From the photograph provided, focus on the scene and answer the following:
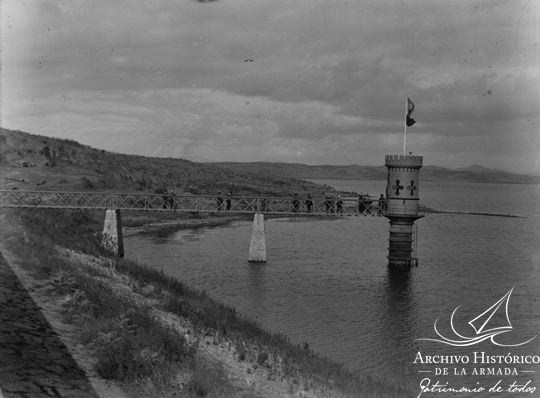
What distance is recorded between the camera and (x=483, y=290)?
3506cm

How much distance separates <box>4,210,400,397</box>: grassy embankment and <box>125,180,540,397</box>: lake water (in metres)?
3.65

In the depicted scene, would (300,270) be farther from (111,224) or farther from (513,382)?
(513,382)

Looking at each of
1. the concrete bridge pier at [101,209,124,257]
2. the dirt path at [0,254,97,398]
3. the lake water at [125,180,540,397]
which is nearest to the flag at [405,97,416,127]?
the lake water at [125,180,540,397]

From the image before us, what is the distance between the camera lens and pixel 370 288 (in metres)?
35.8

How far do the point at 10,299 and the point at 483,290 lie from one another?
30066mm

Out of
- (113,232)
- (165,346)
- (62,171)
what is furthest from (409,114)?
(62,171)

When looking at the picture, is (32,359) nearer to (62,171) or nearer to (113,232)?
(113,232)

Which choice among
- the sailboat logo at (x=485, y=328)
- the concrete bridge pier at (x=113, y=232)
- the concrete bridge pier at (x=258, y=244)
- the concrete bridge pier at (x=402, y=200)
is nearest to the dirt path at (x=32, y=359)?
the sailboat logo at (x=485, y=328)

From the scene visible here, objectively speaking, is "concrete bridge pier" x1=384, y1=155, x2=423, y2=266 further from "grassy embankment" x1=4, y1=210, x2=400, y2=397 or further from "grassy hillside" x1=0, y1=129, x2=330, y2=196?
"grassy hillside" x1=0, y1=129, x2=330, y2=196

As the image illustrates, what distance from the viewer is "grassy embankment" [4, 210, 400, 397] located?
33.9 feet

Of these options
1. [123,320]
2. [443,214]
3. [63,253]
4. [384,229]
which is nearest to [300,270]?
[63,253]

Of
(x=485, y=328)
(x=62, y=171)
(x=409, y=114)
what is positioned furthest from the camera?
(x=62, y=171)

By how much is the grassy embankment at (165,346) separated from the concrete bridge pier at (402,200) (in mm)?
26459

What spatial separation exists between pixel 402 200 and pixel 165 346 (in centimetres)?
3512
